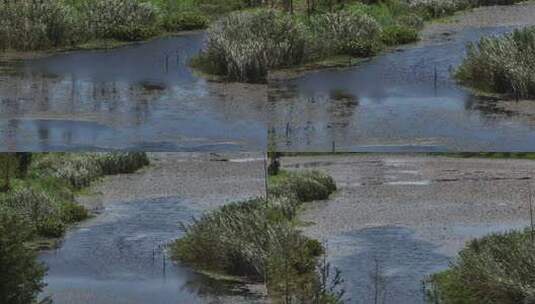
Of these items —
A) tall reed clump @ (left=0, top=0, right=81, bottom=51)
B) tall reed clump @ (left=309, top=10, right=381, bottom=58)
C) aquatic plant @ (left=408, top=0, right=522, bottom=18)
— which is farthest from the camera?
aquatic plant @ (left=408, top=0, right=522, bottom=18)

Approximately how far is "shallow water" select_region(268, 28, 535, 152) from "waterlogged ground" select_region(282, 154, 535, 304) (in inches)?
5.7

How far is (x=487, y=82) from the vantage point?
11219 millimetres

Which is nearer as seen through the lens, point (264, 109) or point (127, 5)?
point (264, 109)

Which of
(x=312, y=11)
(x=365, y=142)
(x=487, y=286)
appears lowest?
(x=487, y=286)

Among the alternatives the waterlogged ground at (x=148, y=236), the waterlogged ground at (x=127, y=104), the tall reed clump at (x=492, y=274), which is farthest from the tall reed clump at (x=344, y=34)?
the tall reed clump at (x=492, y=274)

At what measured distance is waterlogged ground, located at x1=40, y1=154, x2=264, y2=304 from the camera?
1095 centimetres

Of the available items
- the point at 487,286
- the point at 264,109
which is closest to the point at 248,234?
the point at 264,109

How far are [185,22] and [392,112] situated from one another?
1.65 metres

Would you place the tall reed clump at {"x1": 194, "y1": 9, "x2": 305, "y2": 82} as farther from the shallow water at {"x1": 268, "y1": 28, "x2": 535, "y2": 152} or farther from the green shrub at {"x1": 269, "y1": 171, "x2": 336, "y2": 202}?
the green shrub at {"x1": 269, "y1": 171, "x2": 336, "y2": 202}

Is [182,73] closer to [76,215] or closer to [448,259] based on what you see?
[76,215]

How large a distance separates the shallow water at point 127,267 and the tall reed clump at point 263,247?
0.10m

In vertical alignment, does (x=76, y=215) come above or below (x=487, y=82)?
below

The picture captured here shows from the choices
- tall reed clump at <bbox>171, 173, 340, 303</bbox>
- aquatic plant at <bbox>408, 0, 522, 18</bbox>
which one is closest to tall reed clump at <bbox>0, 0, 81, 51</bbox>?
tall reed clump at <bbox>171, 173, 340, 303</bbox>

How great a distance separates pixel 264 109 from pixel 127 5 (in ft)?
4.44
